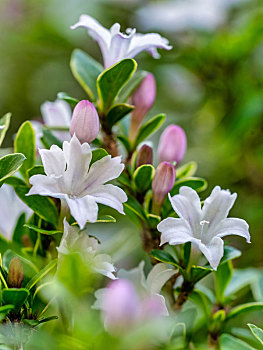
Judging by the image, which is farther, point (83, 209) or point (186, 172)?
point (186, 172)

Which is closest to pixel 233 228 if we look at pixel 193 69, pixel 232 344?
pixel 232 344

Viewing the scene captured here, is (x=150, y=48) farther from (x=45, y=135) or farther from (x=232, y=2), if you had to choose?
(x=232, y=2)

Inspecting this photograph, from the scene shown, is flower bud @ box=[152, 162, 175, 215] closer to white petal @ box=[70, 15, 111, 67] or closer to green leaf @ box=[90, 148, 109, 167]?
green leaf @ box=[90, 148, 109, 167]

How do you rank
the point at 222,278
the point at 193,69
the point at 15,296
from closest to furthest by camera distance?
the point at 15,296, the point at 222,278, the point at 193,69

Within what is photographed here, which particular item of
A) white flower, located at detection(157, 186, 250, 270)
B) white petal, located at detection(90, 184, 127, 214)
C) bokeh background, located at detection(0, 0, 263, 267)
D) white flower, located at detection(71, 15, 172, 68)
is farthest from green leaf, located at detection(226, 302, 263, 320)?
bokeh background, located at detection(0, 0, 263, 267)

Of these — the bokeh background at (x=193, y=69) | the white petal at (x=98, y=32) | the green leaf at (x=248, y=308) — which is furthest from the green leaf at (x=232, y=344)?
the bokeh background at (x=193, y=69)

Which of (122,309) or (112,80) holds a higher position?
(112,80)

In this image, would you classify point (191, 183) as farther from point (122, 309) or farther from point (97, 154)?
point (122, 309)
